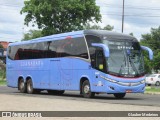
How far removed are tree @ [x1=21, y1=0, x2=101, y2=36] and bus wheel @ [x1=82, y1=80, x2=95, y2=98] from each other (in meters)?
29.1

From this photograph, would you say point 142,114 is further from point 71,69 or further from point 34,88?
point 34,88

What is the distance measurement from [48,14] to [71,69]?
28.5 meters

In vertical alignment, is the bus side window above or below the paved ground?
above

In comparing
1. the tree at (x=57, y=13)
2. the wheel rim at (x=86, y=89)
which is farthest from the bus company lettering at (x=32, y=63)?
the tree at (x=57, y=13)

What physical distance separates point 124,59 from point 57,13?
31.5 meters

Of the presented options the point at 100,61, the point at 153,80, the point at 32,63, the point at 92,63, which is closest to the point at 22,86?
the point at 32,63

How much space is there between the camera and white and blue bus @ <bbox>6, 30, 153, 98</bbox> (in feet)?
75.4

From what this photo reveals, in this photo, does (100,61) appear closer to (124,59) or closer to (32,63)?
(124,59)

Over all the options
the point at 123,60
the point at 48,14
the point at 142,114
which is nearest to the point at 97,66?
the point at 123,60

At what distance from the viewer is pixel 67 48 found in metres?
25.6

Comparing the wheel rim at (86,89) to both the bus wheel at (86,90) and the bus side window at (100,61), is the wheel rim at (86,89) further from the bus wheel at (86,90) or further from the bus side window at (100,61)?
the bus side window at (100,61)

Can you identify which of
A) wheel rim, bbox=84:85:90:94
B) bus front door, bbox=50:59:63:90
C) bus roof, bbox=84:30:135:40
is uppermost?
bus roof, bbox=84:30:135:40

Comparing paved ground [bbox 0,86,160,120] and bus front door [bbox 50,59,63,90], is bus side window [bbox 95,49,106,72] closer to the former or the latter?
paved ground [bbox 0,86,160,120]

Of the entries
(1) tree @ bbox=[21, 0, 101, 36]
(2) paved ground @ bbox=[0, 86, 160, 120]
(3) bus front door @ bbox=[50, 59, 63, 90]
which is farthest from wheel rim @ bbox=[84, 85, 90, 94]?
(1) tree @ bbox=[21, 0, 101, 36]
